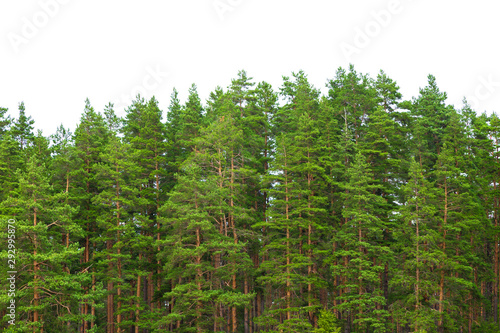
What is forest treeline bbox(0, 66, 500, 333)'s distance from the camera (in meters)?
29.0

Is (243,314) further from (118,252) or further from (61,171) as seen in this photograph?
(61,171)

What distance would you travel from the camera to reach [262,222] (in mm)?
33531

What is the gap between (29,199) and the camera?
26781mm

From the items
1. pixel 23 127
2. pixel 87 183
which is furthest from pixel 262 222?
pixel 23 127

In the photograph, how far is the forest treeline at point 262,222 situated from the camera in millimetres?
28969

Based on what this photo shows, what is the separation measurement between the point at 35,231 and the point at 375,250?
23.1 meters

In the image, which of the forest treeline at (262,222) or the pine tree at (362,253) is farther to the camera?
the pine tree at (362,253)

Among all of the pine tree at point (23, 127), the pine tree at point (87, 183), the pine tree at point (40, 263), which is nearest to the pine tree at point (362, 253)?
the pine tree at point (40, 263)

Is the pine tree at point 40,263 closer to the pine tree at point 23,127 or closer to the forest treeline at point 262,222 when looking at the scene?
the forest treeline at point 262,222

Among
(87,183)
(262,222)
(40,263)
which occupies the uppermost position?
(87,183)

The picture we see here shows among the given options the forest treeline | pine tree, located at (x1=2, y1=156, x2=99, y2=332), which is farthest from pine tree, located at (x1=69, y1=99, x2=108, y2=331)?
pine tree, located at (x1=2, y1=156, x2=99, y2=332)

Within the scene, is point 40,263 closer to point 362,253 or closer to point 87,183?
point 87,183

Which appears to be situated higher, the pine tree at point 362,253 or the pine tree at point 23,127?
the pine tree at point 23,127

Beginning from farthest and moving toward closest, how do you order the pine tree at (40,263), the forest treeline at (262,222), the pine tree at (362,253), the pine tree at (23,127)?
the pine tree at (23,127) < the pine tree at (362,253) < the forest treeline at (262,222) < the pine tree at (40,263)
